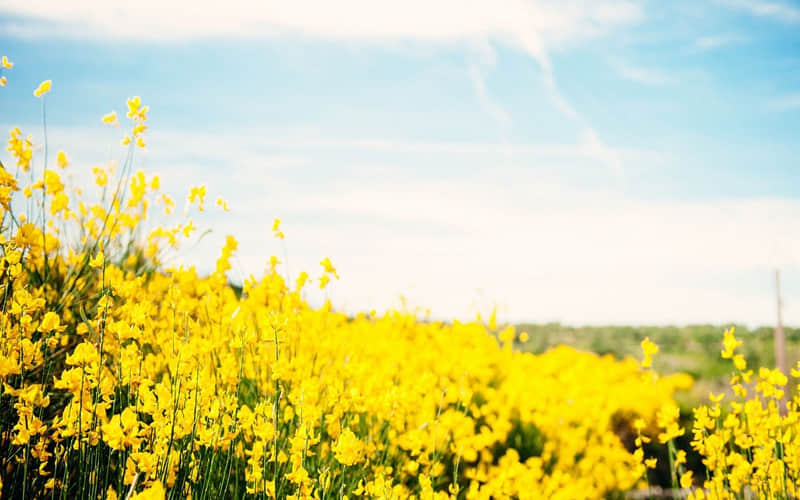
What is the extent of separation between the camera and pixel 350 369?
3.12 m

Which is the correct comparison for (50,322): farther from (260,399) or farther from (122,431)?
(260,399)

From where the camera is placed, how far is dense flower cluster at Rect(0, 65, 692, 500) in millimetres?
2131

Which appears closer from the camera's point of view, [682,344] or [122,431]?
[122,431]

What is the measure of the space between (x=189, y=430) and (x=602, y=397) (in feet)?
17.0

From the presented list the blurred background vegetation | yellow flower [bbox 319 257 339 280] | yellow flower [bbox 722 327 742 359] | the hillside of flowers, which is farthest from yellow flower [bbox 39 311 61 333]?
the blurred background vegetation

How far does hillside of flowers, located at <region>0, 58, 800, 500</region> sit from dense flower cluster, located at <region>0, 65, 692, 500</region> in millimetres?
16

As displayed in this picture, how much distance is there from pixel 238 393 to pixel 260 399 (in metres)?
0.47

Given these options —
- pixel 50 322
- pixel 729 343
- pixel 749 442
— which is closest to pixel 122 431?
pixel 50 322

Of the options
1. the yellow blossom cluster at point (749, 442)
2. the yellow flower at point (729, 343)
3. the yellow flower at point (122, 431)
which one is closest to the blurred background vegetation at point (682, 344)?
the yellow blossom cluster at point (749, 442)

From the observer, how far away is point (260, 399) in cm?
325

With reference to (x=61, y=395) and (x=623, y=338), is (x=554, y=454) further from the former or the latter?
(x=623, y=338)

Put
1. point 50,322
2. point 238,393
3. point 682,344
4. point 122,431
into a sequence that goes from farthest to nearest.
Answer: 1. point 682,344
2. point 238,393
3. point 50,322
4. point 122,431

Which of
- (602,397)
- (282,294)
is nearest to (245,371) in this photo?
(282,294)

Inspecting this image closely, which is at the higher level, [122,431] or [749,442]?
[122,431]
